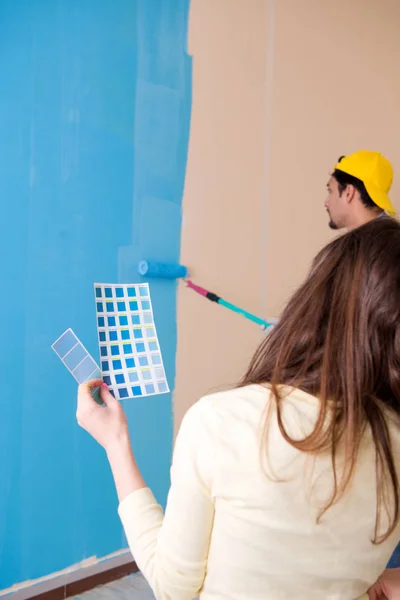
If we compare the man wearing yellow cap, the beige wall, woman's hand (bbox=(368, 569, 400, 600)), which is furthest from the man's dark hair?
woman's hand (bbox=(368, 569, 400, 600))

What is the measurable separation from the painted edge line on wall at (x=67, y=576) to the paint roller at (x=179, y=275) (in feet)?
2.41

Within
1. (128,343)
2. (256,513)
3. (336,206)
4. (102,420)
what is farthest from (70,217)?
(256,513)

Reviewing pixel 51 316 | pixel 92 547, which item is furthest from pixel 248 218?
pixel 92 547

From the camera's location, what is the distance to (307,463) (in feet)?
1.61

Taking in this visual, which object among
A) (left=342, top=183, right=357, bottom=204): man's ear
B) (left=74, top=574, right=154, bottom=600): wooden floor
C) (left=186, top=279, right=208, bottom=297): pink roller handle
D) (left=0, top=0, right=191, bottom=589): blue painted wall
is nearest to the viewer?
(left=0, top=0, right=191, bottom=589): blue painted wall

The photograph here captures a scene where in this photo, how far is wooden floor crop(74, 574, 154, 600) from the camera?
4.41 feet

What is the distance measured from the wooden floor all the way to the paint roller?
31.4 inches

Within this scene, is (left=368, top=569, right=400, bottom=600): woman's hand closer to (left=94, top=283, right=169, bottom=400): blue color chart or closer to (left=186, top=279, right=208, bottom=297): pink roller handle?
(left=94, top=283, right=169, bottom=400): blue color chart

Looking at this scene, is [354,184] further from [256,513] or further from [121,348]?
[256,513]

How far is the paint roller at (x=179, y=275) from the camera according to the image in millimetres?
1369

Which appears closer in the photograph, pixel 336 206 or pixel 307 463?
pixel 307 463

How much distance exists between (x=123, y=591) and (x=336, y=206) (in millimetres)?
1261

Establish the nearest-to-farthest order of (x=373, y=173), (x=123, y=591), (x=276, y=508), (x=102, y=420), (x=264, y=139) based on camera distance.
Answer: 1. (x=276, y=508)
2. (x=102, y=420)
3. (x=123, y=591)
4. (x=373, y=173)
5. (x=264, y=139)

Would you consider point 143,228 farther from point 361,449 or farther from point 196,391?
point 361,449
